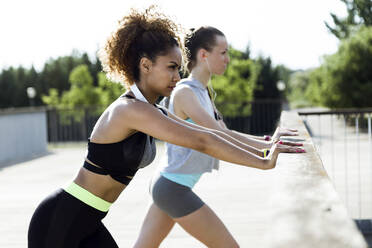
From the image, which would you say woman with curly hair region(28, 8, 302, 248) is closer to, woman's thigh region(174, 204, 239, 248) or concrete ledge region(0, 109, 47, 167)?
woman's thigh region(174, 204, 239, 248)

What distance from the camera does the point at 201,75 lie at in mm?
3166

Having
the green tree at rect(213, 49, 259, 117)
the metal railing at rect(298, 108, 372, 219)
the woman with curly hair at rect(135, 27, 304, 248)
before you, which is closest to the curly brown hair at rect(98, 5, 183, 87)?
the woman with curly hair at rect(135, 27, 304, 248)

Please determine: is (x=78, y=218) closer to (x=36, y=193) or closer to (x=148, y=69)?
(x=148, y=69)

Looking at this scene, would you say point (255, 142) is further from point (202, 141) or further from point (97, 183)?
point (97, 183)

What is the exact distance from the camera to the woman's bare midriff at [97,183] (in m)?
2.24

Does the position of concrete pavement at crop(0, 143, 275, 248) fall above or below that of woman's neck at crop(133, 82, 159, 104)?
below

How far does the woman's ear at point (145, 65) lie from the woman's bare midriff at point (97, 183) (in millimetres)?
493

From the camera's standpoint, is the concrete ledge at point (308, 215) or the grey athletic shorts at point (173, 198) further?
the grey athletic shorts at point (173, 198)

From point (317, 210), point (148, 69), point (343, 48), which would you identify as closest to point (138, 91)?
point (148, 69)

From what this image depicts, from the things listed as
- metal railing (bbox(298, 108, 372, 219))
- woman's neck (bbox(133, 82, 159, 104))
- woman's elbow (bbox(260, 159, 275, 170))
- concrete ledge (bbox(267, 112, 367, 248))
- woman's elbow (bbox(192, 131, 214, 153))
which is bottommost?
metal railing (bbox(298, 108, 372, 219))

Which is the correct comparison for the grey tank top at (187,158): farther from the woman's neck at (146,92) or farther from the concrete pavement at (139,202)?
the concrete pavement at (139,202)

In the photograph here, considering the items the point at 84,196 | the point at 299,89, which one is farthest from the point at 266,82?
the point at 299,89

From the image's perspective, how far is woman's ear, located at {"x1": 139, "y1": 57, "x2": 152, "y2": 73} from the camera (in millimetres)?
2330

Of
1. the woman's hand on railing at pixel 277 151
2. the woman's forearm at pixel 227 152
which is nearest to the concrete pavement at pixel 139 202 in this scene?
the woman's hand on railing at pixel 277 151
